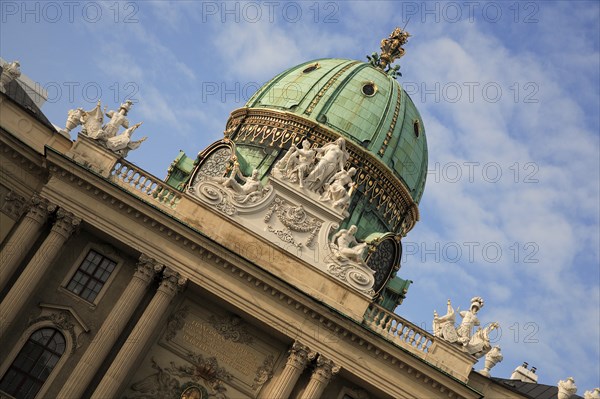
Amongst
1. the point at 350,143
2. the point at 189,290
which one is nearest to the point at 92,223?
the point at 189,290

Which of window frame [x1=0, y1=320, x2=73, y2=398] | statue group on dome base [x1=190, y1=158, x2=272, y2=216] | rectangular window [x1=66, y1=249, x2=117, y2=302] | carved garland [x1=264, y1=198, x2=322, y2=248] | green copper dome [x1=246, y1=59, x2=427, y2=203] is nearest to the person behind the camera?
window frame [x1=0, y1=320, x2=73, y2=398]

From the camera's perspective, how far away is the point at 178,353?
3466 cm

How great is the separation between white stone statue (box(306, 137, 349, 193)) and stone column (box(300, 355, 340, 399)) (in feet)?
22.5

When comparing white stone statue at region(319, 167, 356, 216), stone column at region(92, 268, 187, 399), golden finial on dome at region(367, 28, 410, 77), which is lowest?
stone column at region(92, 268, 187, 399)

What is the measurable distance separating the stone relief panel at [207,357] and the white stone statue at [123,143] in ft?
20.4

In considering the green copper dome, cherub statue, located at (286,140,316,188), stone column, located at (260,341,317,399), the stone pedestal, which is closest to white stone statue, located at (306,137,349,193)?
cherub statue, located at (286,140,316,188)

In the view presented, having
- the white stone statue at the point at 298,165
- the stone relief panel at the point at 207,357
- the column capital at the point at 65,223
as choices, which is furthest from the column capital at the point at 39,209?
the white stone statue at the point at 298,165

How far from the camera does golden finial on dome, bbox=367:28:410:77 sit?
170 feet

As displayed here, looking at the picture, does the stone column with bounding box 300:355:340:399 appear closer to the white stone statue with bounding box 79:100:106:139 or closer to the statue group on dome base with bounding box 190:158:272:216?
the statue group on dome base with bounding box 190:158:272:216

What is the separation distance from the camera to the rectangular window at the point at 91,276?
3441 centimetres

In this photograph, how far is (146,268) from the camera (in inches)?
1345

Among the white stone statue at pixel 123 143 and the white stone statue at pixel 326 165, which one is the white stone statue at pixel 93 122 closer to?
the white stone statue at pixel 123 143

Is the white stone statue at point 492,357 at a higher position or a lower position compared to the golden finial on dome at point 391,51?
lower

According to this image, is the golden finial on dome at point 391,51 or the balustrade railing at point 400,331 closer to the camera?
the balustrade railing at point 400,331
